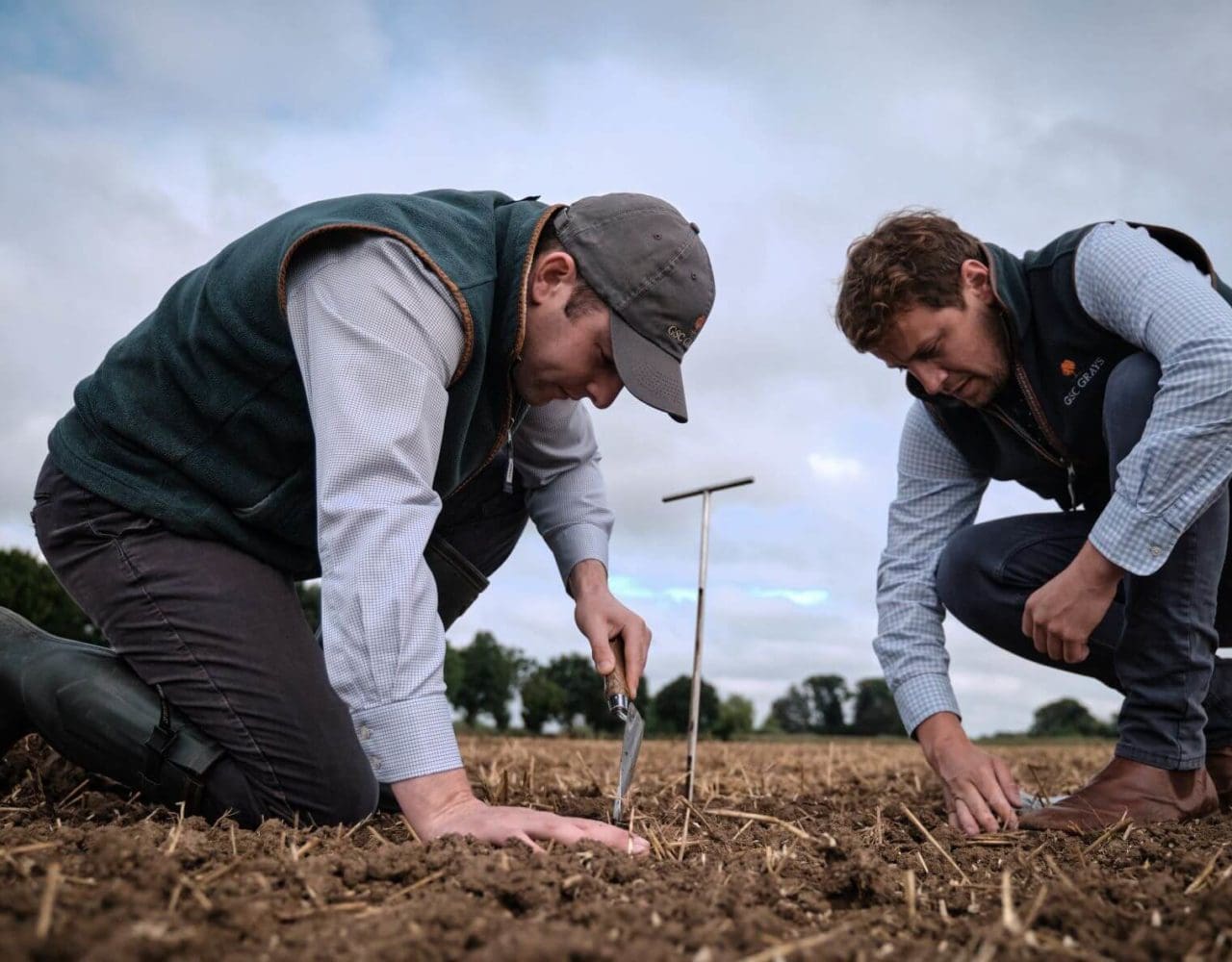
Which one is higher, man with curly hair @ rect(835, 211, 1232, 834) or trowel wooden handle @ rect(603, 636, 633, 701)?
man with curly hair @ rect(835, 211, 1232, 834)

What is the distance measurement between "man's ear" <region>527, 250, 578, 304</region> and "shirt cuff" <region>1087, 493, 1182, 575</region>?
1.42m

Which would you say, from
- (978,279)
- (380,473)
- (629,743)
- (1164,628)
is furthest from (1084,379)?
(380,473)

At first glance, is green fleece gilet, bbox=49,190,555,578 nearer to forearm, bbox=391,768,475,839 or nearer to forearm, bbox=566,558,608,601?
forearm, bbox=566,558,608,601

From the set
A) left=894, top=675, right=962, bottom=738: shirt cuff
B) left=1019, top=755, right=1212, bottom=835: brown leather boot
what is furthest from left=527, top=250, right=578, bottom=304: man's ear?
left=1019, top=755, right=1212, bottom=835: brown leather boot

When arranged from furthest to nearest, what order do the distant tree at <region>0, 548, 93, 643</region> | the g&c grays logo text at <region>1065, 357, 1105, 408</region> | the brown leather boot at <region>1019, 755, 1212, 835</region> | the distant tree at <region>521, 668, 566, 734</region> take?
1. the distant tree at <region>521, 668, 566, 734</region>
2. the distant tree at <region>0, 548, 93, 643</region>
3. the g&c grays logo text at <region>1065, 357, 1105, 408</region>
4. the brown leather boot at <region>1019, 755, 1212, 835</region>

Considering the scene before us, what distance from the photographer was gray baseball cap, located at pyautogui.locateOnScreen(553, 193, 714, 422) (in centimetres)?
245

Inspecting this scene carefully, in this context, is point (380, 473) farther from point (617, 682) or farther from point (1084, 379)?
point (1084, 379)

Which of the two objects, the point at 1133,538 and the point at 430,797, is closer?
the point at 430,797

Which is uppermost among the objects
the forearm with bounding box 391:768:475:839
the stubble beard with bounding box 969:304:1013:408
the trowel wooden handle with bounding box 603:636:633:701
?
the stubble beard with bounding box 969:304:1013:408

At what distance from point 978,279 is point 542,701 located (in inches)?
436

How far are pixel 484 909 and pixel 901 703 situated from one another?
80.7 inches

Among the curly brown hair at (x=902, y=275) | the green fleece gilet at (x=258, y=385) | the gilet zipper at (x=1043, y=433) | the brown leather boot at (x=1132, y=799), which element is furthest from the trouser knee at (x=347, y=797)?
the gilet zipper at (x=1043, y=433)

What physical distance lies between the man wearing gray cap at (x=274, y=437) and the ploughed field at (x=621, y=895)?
280mm

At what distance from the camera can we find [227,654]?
2.61m
